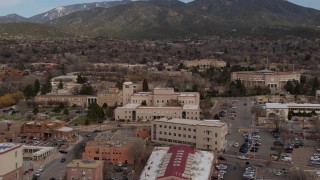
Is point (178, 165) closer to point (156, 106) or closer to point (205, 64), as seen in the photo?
point (156, 106)

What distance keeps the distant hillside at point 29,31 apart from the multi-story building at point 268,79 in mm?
44448

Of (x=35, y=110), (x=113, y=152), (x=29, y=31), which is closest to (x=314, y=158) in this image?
(x=113, y=152)

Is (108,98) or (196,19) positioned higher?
(196,19)

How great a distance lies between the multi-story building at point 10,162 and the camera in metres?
14.8

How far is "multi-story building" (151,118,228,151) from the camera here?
20.5 meters

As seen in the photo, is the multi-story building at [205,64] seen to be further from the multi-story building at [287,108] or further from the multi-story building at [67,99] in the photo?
the multi-story building at [287,108]

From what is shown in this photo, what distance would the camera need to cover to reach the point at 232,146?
21.4 metres

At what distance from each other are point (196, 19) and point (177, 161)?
8386 centimetres

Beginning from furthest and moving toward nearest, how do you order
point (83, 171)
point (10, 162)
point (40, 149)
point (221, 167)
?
point (40, 149), point (221, 167), point (83, 171), point (10, 162)

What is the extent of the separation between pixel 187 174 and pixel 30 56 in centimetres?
4213

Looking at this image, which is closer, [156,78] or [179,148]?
[179,148]

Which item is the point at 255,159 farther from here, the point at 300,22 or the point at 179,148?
the point at 300,22

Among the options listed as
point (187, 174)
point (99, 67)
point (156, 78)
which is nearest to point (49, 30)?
point (99, 67)

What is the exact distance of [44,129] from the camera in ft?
77.4
